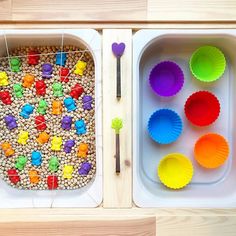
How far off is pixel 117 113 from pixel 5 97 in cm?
42

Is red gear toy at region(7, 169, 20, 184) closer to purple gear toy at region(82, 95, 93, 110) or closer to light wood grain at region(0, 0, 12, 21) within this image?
purple gear toy at region(82, 95, 93, 110)

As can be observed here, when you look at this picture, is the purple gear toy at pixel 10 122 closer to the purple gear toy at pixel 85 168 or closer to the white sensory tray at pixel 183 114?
the purple gear toy at pixel 85 168

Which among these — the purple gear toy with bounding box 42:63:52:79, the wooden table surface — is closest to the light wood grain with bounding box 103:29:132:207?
the wooden table surface

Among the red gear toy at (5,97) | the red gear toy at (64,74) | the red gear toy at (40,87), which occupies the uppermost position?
the red gear toy at (64,74)

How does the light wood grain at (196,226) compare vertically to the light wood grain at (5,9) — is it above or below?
below

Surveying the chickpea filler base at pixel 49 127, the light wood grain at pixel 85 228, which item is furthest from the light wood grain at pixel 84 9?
the light wood grain at pixel 85 228

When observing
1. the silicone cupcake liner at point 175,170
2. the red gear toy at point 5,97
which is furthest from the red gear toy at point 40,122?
the silicone cupcake liner at point 175,170

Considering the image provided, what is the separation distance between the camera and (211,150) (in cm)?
133

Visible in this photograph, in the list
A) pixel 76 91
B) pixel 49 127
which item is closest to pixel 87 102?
pixel 76 91

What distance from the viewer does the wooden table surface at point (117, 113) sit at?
1154mm

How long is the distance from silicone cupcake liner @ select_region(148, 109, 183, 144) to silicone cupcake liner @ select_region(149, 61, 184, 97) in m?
0.07

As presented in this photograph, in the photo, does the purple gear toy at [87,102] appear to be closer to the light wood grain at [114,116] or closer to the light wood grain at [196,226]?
the light wood grain at [114,116]

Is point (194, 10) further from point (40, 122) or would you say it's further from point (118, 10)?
point (40, 122)

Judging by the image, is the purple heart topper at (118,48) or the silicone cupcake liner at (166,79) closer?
the purple heart topper at (118,48)
